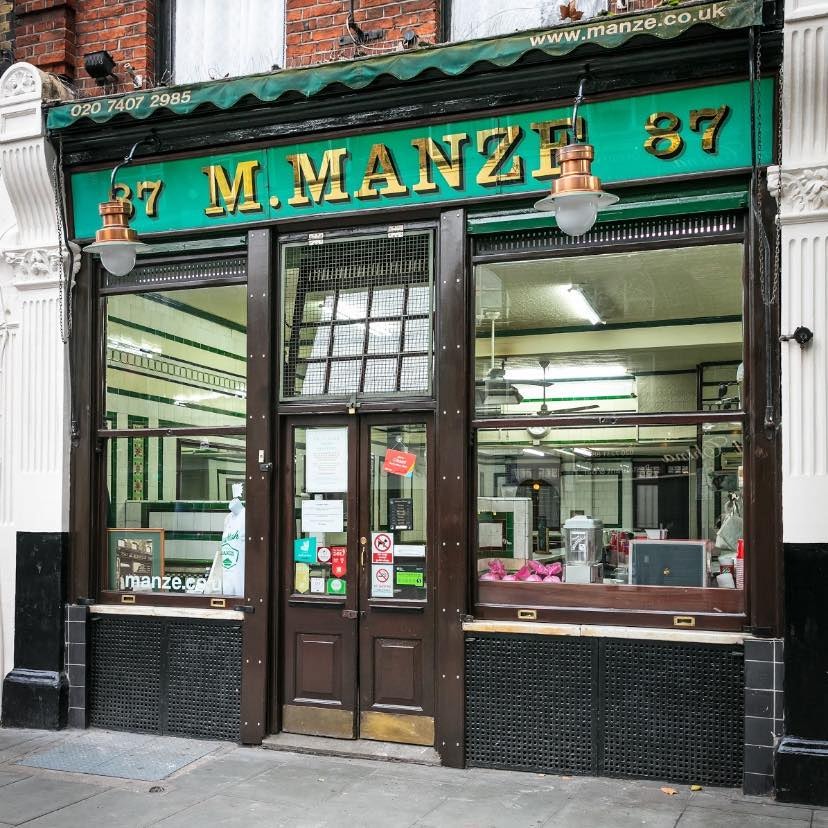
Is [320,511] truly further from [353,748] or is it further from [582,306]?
[582,306]

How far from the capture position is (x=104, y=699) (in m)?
8.20

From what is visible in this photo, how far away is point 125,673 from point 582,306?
4.81 meters

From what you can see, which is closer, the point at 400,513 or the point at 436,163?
the point at 436,163

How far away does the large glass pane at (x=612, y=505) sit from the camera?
671cm

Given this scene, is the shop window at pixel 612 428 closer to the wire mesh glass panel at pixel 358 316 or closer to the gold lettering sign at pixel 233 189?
the wire mesh glass panel at pixel 358 316

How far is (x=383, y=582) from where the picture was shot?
24.7 feet

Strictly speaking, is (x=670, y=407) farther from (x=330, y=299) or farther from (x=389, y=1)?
(x=389, y=1)

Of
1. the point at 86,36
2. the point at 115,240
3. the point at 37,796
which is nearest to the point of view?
the point at 37,796

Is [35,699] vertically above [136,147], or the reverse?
[136,147]

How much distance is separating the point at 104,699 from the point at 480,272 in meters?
4.75

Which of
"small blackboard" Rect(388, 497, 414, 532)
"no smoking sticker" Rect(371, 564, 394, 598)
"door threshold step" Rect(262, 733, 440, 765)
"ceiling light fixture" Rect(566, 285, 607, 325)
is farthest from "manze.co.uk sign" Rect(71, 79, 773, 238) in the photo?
"door threshold step" Rect(262, 733, 440, 765)

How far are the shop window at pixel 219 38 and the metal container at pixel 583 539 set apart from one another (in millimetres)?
4636

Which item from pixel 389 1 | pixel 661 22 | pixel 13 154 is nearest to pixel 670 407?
pixel 661 22

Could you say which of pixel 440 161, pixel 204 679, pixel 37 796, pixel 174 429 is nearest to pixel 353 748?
pixel 204 679
